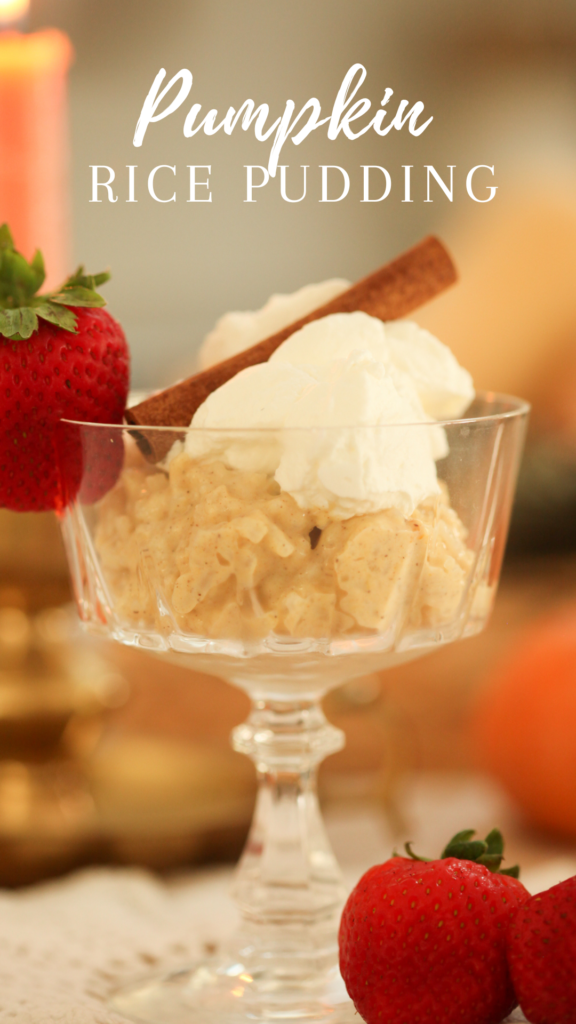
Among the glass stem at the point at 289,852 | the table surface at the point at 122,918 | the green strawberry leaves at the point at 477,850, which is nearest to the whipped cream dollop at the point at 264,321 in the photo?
the glass stem at the point at 289,852

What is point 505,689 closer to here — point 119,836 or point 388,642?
point 119,836

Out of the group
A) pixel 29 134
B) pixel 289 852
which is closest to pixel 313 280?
pixel 29 134

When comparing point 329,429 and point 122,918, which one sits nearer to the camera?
point 329,429

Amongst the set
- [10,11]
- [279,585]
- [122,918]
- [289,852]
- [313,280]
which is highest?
[10,11]

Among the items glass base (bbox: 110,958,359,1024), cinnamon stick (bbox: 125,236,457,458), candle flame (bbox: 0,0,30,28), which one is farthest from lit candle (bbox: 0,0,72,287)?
glass base (bbox: 110,958,359,1024)

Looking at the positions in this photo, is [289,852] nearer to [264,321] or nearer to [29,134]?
[264,321]

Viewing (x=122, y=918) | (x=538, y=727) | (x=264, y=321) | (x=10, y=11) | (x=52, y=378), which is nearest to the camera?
(x=52, y=378)
